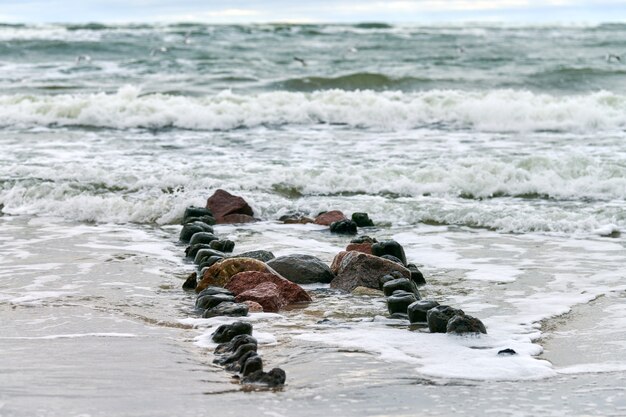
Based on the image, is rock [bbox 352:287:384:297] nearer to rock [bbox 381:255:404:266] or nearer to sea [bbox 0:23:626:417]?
sea [bbox 0:23:626:417]

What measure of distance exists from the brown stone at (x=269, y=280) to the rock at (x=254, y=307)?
263mm

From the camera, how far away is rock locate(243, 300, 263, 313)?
6387 mm

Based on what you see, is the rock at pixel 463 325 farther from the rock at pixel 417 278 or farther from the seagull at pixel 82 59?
the seagull at pixel 82 59

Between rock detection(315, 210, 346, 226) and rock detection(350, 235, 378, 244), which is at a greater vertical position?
rock detection(350, 235, 378, 244)

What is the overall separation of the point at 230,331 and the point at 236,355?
44 centimetres

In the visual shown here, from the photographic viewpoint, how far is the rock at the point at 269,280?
6700mm

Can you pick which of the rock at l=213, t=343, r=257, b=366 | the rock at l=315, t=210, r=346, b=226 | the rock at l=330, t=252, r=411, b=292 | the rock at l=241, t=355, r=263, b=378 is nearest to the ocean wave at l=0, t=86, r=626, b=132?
the rock at l=315, t=210, r=346, b=226

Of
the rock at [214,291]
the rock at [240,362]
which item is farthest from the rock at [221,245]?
the rock at [240,362]

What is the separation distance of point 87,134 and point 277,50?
17002mm

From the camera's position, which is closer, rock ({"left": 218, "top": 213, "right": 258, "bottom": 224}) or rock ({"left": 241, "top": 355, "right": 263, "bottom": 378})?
rock ({"left": 241, "top": 355, "right": 263, "bottom": 378})

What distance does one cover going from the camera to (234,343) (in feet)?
17.7

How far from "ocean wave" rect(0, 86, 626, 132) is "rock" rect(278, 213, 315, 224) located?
6.51 m

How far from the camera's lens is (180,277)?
24.6 feet

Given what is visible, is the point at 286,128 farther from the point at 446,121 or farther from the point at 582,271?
the point at 582,271
